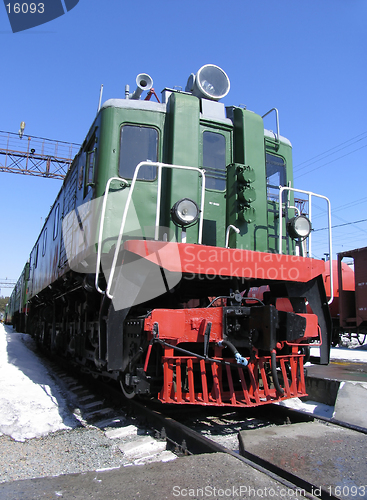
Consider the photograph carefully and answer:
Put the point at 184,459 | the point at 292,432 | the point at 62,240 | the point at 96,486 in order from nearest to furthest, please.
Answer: the point at 96,486, the point at 184,459, the point at 292,432, the point at 62,240

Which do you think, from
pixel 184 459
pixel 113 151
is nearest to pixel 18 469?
pixel 184 459

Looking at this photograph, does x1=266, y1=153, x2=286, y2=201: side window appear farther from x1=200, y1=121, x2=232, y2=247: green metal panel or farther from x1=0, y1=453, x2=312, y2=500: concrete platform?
x1=0, y1=453, x2=312, y2=500: concrete platform

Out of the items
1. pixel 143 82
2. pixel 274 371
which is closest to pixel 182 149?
pixel 143 82

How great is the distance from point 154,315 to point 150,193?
1602mm

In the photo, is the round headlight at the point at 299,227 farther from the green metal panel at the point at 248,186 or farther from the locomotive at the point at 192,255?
the green metal panel at the point at 248,186

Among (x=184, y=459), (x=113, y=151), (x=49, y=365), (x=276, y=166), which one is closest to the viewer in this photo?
(x=184, y=459)

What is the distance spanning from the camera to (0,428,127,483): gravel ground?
10.0ft

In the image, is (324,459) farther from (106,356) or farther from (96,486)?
(106,356)

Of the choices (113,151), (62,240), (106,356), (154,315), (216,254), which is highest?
(113,151)

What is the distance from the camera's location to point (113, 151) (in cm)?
444

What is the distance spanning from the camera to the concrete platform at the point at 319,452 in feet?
8.05

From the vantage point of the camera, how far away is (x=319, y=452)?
9.80ft

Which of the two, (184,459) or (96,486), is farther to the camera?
(184,459)

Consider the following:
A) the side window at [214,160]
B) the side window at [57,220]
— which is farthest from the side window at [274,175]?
the side window at [57,220]
